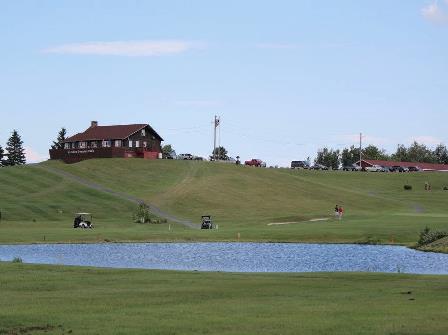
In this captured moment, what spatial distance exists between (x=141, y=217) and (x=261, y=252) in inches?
1788

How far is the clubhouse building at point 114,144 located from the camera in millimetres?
183250

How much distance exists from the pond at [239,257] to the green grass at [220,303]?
1150cm

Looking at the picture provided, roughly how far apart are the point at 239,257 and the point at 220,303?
105 feet

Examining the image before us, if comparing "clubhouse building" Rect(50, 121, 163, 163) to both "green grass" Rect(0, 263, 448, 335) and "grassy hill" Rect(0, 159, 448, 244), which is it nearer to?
"grassy hill" Rect(0, 159, 448, 244)

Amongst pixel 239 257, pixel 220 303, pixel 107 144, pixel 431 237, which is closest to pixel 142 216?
pixel 431 237

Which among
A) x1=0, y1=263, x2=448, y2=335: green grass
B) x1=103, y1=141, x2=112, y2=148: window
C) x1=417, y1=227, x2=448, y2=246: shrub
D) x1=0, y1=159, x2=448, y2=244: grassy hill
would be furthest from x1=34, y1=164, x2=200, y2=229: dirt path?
x1=0, y1=263, x2=448, y2=335: green grass

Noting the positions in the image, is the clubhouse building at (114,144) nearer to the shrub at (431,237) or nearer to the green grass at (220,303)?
the shrub at (431,237)

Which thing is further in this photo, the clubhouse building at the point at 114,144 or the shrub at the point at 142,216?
the clubhouse building at the point at 114,144

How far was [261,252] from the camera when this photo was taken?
64312 millimetres

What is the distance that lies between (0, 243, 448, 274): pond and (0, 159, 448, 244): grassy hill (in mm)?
8005

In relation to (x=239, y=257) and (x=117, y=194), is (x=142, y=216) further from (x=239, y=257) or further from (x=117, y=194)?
(x=239, y=257)

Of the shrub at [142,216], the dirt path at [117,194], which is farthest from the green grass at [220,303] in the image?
the shrub at [142,216]

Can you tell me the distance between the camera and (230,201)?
134250mm

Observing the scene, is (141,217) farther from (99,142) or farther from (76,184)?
(99,142)
